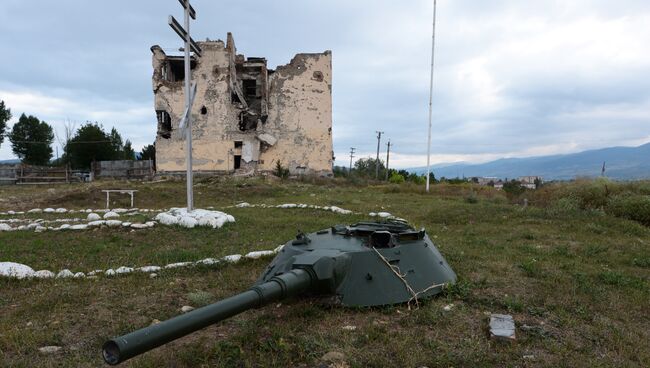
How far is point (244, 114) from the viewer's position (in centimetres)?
3344

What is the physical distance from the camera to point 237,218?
37.5ft

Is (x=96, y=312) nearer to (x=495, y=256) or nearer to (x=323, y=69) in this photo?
(x=495, y=256)

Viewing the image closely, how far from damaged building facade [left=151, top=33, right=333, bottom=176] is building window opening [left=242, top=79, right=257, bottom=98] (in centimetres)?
106

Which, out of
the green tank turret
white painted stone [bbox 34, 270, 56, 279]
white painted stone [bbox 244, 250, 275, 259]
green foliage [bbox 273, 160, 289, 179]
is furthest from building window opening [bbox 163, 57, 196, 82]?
the green tank turret

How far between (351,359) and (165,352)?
1500 millimetres

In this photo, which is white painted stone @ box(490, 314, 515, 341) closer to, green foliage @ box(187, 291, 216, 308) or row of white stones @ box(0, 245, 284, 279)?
green foliage @ box(187, 291, 216, 308)

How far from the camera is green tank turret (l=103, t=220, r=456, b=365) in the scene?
13.5ft

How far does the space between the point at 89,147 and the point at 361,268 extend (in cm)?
4511

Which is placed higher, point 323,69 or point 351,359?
point 323,69

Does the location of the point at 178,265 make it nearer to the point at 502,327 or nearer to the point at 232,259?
the point at 232,259

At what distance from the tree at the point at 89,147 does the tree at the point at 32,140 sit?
3985 mm

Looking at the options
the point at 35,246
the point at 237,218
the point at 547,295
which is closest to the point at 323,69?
the point at 237,218

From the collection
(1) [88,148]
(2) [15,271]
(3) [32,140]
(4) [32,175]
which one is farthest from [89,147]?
(2) [15,271]

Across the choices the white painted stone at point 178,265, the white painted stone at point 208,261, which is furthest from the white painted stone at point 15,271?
the white painted stone at point 208,261
